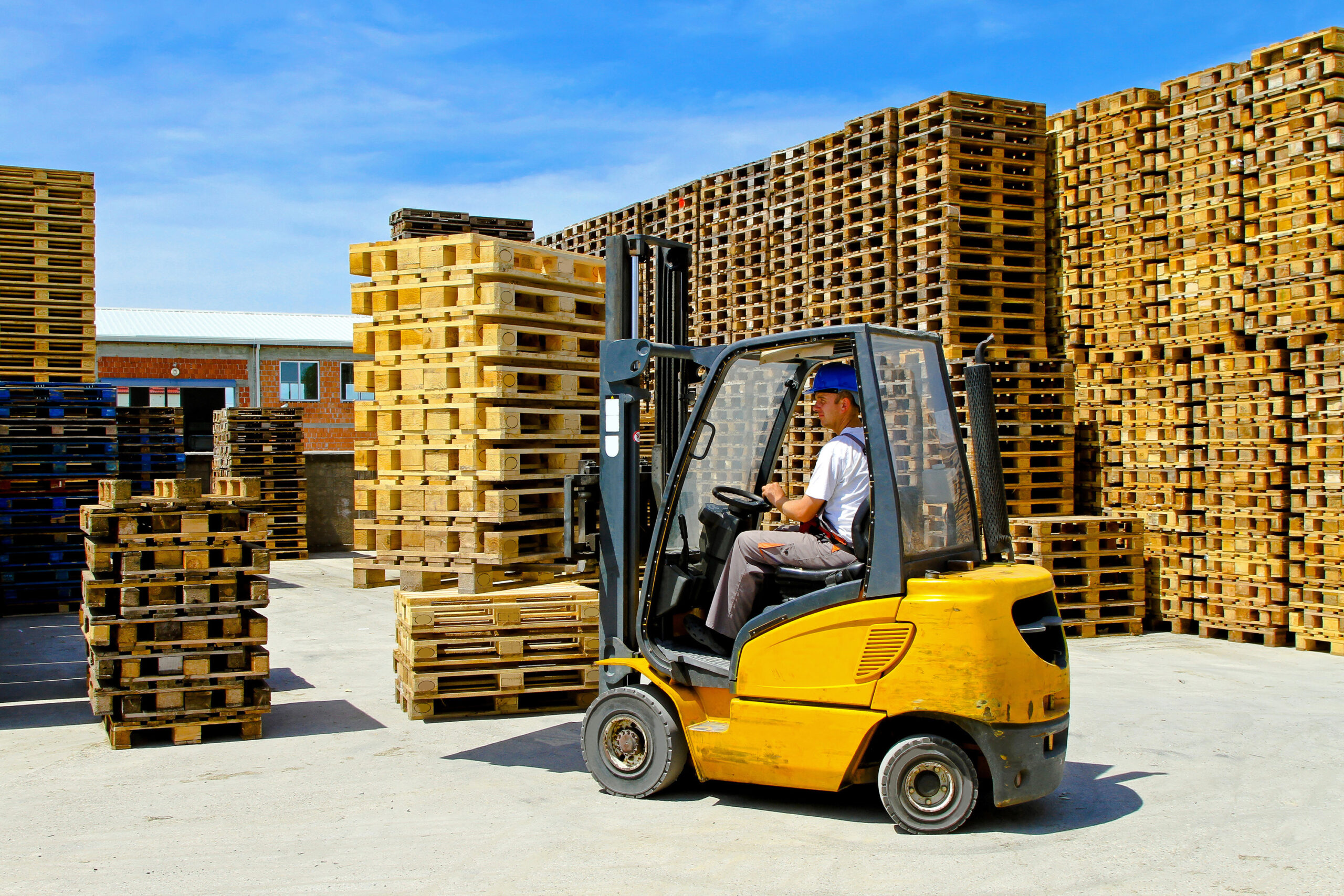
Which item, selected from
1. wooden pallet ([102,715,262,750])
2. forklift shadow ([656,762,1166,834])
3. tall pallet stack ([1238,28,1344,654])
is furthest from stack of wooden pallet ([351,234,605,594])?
tall pallet stack ([1238,28,1344,654])

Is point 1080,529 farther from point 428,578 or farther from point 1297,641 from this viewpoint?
point 428,578

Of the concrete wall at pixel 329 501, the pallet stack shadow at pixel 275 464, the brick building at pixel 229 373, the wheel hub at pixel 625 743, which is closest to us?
the wheel hub at pixel 625 743

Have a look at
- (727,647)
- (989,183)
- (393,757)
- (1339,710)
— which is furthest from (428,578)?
(989,183)

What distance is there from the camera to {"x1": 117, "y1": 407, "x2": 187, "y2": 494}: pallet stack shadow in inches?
718

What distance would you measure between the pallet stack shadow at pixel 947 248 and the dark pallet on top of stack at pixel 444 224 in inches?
233

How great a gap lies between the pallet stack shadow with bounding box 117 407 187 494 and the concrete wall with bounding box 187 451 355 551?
8.74ft

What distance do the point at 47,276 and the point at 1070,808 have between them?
14202mm

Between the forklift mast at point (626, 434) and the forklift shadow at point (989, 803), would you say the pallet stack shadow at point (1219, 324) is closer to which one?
the forklift shadow at point (989, 803)

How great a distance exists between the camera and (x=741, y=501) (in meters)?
5.89

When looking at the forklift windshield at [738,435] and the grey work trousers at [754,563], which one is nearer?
the grey work trousers at [754,563]

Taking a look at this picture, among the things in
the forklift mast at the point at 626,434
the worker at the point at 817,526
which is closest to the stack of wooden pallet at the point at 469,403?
the forklift mast at the point at 626,434

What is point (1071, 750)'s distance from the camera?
670cm

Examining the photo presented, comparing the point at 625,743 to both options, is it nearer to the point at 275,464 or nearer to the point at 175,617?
the point at 175,617

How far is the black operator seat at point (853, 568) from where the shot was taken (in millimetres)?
5328
